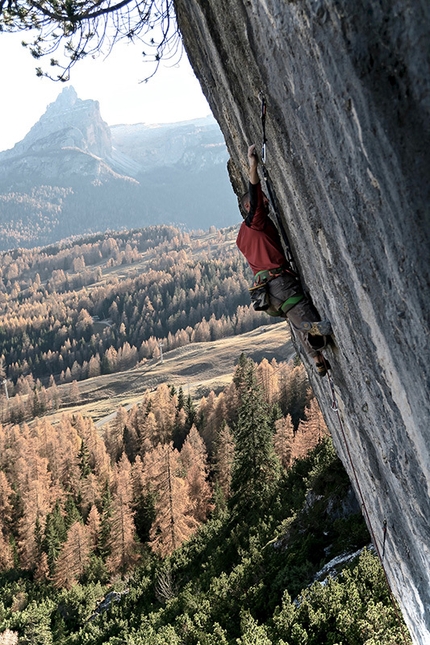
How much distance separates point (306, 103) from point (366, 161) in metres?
0.79

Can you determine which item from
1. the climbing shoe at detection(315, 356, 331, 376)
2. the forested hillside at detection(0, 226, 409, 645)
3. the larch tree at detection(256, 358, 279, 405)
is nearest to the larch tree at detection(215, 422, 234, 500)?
the forested hillside at detection(0, 226, 409, 645)

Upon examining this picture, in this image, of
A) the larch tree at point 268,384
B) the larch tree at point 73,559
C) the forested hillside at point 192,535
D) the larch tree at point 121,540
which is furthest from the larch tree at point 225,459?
the larch tree at point 268,384

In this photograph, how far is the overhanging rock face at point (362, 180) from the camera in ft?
10.1

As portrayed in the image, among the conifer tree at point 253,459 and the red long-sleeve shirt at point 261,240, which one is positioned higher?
the red long-sleeve shirt at point 261,240

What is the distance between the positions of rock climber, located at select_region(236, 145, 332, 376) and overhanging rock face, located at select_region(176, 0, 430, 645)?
0.32 m

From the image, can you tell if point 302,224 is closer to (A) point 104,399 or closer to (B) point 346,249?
(B) point 346,249

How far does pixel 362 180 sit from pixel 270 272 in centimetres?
280

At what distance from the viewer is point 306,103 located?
12.2 feet

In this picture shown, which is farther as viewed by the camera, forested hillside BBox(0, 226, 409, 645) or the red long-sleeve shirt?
forested hillside BBox(0, 226, 409, 645)

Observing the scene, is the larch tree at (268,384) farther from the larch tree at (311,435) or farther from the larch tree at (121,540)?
the larch tree at (121,540)

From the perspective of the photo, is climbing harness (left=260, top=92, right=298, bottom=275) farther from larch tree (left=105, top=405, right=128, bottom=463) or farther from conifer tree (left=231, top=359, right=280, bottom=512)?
larch tree (left=105, top=405, right=128, bottom=463)

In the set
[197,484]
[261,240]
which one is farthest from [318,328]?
[197,484]

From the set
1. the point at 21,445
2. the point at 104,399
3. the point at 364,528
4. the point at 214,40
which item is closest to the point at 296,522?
the point at 364,528

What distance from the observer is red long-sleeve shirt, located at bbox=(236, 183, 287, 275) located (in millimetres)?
5949
